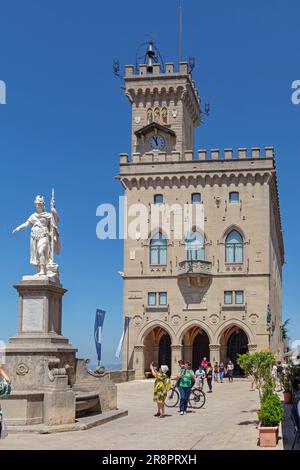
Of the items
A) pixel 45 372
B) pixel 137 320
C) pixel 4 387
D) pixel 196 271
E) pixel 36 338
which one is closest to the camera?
pixel 4 387

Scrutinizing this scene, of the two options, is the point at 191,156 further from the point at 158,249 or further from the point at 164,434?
the point at 164,434

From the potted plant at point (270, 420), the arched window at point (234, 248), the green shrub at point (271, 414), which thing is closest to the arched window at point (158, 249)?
the arched window at point (234, 248)

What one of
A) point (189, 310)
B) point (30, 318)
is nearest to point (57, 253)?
point (30, 318)

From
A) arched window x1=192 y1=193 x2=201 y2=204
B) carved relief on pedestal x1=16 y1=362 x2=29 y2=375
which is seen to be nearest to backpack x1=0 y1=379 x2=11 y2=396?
carved relief on pedestal x1=16 y1=362 x2=29 y2=375

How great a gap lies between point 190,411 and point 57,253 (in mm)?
8085

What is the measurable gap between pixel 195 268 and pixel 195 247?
6.71ft

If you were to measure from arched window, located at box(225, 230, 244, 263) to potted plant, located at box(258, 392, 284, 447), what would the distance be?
39.9m

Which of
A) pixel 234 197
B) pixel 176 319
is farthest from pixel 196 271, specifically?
pixel 234 197

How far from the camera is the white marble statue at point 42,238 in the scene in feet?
67.5

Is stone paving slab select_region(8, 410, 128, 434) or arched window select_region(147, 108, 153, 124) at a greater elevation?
arched window select_region(147, 108, 153, 124)

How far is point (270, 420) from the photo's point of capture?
15734 mm

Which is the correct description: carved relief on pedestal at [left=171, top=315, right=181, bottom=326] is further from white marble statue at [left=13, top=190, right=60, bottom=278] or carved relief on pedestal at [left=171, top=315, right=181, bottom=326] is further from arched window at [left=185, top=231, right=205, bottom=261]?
white marble statue at [left=13, top=190, right=60, bottom=278]

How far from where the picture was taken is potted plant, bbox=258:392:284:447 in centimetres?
1543

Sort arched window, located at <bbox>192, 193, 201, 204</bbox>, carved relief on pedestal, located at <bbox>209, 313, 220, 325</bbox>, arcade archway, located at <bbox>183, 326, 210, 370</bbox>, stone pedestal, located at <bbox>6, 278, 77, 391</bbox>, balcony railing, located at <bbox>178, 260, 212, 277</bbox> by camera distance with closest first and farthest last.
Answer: stone pedestal, located at <bbox>6, 278, 77, 391</bbox>, carved relief on pedestal, located at <bbox>209, 313, 220, 325</bbox>, balcony railing, located at <bbox>178, 260, 212, 277</bbox>, arched window, located at <bbox>192, 193, 201, 204</bbox>, arcade archway, located at <bbox>183, 326, 210, 370</bbox>
